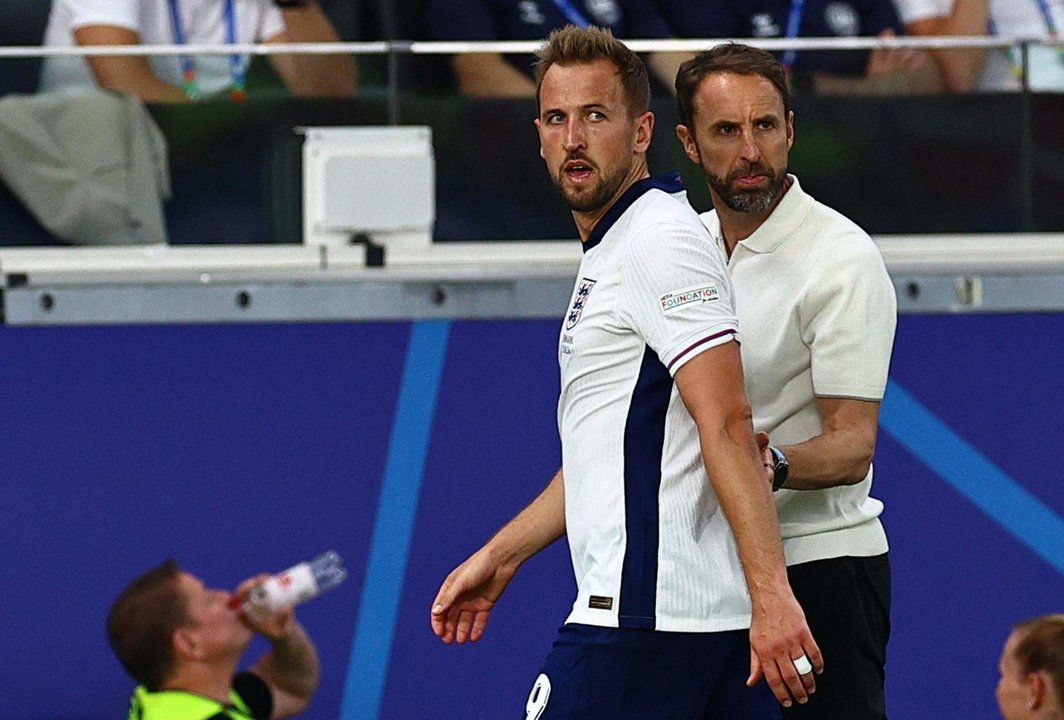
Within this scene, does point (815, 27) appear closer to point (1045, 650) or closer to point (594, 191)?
point (1045, 650)

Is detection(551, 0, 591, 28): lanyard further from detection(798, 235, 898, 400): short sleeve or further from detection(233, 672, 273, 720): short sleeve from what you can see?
detection(798, 235, 898, 400): short sleeve

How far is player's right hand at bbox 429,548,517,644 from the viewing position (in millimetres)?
3240

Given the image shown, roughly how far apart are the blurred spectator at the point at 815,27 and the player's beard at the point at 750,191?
1.86 metres

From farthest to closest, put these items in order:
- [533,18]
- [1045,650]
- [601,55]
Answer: [533,18]
[1045,650]
[601,55]

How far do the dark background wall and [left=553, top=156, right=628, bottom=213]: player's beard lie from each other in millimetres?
2017

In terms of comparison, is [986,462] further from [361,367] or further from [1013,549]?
[361,367]

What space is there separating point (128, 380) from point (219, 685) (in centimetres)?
85

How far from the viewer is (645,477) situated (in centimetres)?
286

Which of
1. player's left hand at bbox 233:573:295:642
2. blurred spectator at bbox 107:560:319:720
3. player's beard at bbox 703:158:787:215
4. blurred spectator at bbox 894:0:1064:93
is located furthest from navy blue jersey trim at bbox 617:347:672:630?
blurred spectator at bbox 894:0:1064:93

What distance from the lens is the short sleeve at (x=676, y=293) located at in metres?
2.76

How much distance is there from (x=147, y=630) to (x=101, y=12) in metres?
1.75

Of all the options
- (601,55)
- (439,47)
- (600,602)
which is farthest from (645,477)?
(439,47)

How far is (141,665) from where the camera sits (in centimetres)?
484

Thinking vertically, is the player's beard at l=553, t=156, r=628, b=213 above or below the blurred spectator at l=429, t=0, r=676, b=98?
below
